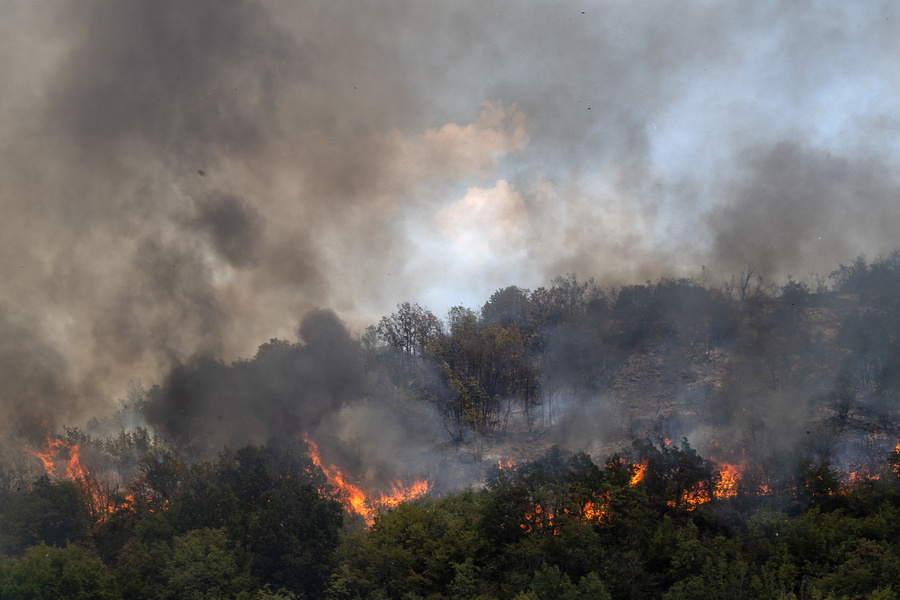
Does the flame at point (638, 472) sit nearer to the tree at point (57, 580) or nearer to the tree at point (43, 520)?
the tree at point (57, 580)

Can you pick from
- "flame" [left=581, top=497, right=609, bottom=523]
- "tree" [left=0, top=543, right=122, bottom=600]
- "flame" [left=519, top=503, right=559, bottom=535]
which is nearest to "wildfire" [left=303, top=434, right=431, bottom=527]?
"flame" [left=519, top=503, right=559, bottom=535]

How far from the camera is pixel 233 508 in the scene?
4975 cm

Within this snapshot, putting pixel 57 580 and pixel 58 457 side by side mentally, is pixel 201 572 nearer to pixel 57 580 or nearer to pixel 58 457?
pixel 57 580

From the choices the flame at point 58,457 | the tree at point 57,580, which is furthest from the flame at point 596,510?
the flame at point 58,457

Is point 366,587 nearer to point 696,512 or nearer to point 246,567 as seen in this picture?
point 246,567

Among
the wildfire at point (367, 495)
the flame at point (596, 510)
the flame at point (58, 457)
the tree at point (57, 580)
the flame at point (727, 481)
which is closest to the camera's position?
the tree at point (57, 580)

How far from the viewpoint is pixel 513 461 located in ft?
213

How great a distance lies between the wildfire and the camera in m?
62.1

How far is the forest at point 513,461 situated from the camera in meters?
41.7

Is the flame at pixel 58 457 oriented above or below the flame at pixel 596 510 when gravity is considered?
above

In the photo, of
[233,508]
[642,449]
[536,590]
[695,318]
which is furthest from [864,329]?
[233,508]

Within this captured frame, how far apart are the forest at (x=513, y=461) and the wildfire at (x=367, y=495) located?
259mm

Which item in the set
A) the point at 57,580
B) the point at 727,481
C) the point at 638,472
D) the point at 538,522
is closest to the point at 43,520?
the point at 57,580

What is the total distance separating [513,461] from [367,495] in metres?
12.9
